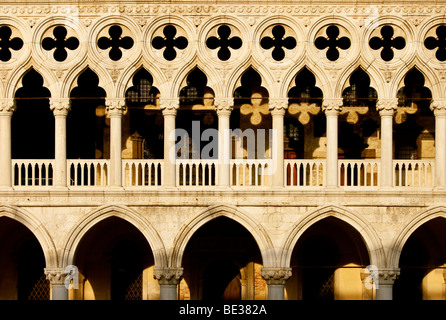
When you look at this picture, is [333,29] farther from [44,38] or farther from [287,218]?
[44,38]

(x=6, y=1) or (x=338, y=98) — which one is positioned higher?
(x=6, y=1)

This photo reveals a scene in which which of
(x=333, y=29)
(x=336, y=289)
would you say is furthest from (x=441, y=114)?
(x=336, y=289)

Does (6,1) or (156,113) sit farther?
(156,113)

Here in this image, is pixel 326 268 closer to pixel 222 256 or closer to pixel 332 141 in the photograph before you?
pixel 222 256

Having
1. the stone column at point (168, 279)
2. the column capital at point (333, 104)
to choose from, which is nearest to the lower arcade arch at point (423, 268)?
the column capital at point (333, 104)

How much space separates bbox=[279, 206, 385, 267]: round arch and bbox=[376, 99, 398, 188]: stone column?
1107mm

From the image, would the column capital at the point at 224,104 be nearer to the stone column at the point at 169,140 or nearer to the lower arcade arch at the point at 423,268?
the stone column at the point at 169,140

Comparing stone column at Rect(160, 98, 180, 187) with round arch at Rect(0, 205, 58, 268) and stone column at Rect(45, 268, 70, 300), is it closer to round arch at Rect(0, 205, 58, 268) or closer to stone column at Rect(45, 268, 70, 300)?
round arch at Rect(0, 205, 58, 268)

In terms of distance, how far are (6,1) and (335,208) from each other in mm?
9619

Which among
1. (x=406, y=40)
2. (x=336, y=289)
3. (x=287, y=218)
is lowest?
(x=336, y=289)

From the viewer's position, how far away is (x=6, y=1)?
21.8 metres

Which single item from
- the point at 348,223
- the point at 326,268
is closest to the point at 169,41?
the point at 348,223

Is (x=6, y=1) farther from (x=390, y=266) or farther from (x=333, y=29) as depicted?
(x=390, y=266)

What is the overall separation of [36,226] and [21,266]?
4061 millimetres
